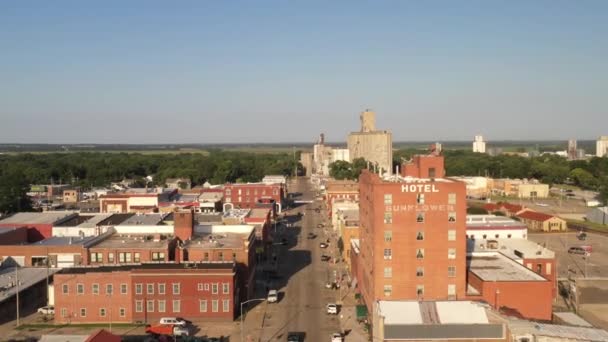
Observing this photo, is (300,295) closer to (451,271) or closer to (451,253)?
(451,271)

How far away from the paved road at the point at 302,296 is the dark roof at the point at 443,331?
10.4m

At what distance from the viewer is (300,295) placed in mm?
62656

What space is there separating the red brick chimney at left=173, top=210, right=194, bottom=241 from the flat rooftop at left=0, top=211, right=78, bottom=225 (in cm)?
2562

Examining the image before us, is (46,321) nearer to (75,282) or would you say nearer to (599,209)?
(75,282)

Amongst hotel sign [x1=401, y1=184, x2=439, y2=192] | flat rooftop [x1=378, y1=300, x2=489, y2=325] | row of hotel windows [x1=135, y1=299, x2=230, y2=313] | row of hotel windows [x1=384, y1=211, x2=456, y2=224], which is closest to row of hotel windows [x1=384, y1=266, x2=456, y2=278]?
row of hotel windows [x1=384, y1=211, x2=456, y2=224]

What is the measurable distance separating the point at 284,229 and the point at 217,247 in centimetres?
4699

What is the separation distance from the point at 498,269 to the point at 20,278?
156ft

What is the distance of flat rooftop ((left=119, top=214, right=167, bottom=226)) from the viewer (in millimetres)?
76000

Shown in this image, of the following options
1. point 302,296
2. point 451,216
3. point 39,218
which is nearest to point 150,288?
point 302,296

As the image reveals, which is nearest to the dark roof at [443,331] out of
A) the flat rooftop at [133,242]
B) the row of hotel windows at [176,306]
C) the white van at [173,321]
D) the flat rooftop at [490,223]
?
the row of hotel windows at [176,306]

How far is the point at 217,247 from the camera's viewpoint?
2403 inches

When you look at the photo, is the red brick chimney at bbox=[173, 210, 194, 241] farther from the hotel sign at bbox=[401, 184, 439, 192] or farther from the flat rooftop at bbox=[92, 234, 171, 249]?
the hotel sign at bbox=[401, 184, 439, 192]

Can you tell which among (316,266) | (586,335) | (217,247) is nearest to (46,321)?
(217,247)

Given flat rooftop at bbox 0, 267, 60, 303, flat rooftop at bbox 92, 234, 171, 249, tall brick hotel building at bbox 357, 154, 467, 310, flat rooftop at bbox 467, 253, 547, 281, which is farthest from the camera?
flat rooftop at bbox 92, 234, 171, 249
